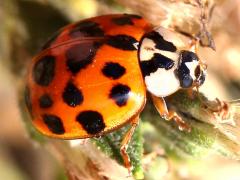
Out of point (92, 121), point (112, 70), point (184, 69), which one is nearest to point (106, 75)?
point (112, 70)

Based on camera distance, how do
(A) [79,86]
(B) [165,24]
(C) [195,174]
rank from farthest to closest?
(C) [195,174] → (B) [165,24] → (A) [79,86]

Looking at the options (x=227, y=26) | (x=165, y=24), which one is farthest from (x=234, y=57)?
(x=165, y=24)

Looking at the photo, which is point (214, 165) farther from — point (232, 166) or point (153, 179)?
point (153, 179)

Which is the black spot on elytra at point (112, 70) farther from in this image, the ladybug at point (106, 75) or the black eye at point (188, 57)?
the black eye at point (188, 57)

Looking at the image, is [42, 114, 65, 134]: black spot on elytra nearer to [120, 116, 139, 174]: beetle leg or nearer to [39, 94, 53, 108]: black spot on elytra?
[39, 94, 53, 108]: black spot on elytra

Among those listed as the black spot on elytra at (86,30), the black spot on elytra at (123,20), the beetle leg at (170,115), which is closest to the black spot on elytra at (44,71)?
the black spot on elytra at (86,30)

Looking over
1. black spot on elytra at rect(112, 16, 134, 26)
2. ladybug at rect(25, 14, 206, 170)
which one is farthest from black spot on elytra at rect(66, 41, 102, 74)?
black spot on elytra at rect(112, 16, 134, 26)

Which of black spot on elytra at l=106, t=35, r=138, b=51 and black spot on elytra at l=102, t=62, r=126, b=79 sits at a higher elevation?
black spot on elytra at l=106, t=35, r=138, b=51

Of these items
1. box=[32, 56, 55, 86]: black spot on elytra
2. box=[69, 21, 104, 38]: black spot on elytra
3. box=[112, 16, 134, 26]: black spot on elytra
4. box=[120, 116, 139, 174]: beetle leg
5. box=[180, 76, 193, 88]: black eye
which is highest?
box=[112, 16, 134, 26]: black spot on elytra
